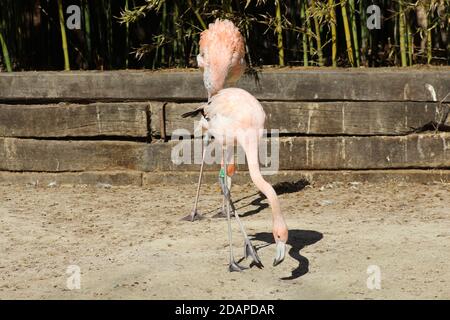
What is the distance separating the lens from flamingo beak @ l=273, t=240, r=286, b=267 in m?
4.18

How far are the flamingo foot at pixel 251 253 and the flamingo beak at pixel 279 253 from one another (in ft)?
1.23

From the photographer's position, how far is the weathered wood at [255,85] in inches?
246

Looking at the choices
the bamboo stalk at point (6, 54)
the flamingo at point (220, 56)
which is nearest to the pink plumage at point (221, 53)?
the flamingo at point (220, 56)

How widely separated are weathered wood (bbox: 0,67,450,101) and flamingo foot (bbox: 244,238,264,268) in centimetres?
183

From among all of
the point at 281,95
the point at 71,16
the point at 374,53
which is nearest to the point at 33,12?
the point at 71,16

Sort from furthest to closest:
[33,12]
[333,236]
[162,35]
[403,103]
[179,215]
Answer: [33,12]
[162,35]
[403,103]
[179,215]
[333,236]

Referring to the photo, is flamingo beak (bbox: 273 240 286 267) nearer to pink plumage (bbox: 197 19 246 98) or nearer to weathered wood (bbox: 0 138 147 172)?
pink plumage (bbox: 197 19 246 98)

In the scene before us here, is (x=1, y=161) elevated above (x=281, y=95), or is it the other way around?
(x=281, y=95)

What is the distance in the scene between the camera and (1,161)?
261 inches

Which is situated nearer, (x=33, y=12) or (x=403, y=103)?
(x=403, y=103)

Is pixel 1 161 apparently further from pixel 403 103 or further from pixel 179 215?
pixel 403 103

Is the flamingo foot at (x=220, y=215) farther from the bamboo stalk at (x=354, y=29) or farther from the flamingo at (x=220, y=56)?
the bamboo stalk at (x=354, y=29)

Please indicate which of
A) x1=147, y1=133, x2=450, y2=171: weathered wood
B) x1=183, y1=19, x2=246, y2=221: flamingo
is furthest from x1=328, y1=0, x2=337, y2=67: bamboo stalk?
x1=183, y1=19, x2=246, y2=221: flamingo

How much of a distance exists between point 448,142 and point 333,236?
1570mm
